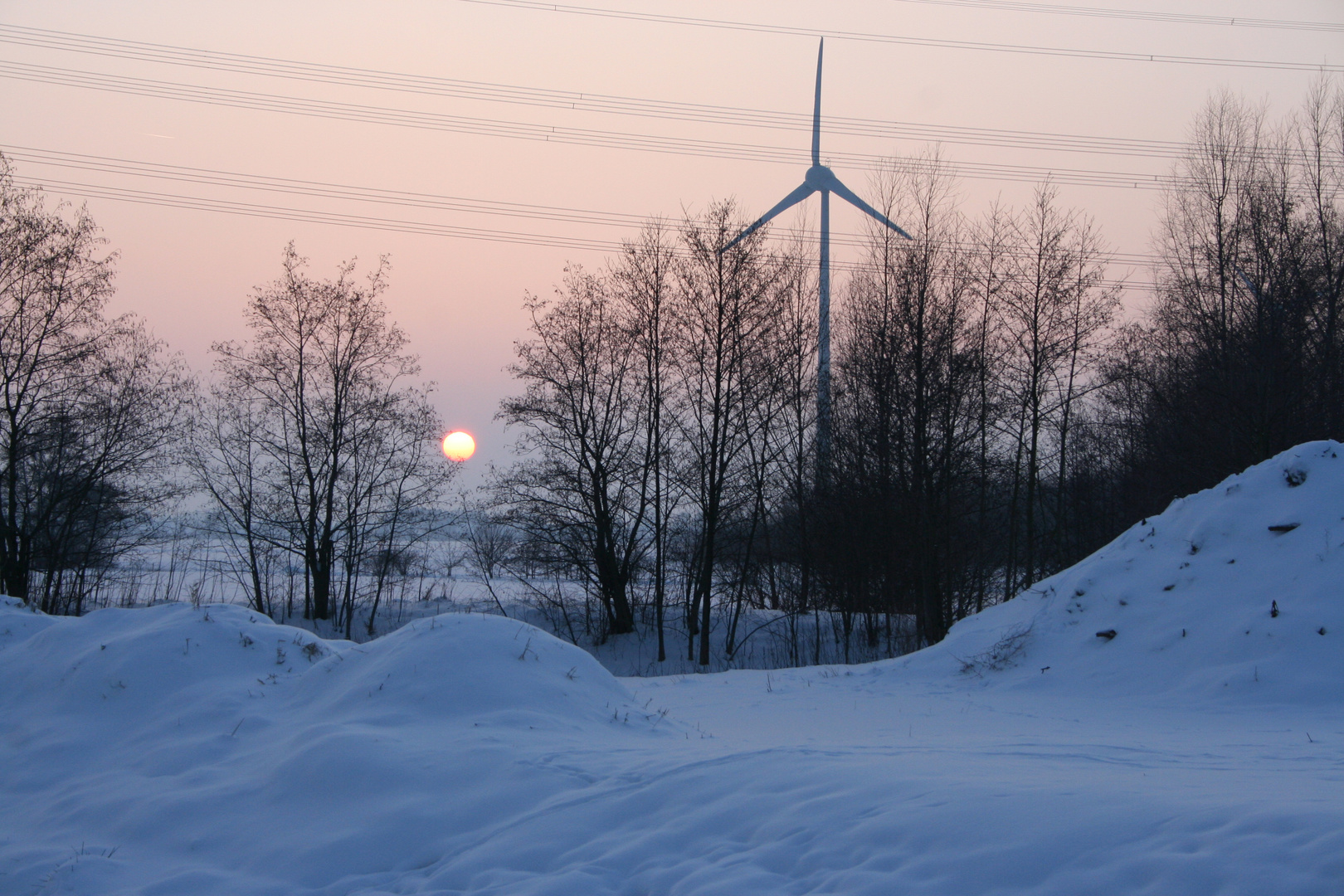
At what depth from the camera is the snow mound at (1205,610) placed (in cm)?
994

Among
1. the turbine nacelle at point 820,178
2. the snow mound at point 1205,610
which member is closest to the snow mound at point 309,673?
the snow mound at point 1205,610

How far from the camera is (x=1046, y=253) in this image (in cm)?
2353

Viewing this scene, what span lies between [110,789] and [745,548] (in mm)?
22043

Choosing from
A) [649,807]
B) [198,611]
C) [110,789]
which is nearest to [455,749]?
[649,807]

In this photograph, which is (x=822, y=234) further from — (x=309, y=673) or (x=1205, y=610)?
(x=309, y=673)

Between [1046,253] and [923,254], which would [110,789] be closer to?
[923,254]

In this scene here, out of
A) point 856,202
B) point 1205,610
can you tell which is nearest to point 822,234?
point 856,202

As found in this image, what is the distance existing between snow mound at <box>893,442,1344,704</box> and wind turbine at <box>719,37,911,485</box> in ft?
35.5

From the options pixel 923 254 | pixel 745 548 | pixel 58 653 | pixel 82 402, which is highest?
pixel 923 254

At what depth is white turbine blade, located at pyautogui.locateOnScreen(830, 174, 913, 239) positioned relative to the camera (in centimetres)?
2116

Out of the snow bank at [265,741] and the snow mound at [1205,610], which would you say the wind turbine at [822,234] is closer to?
the snow mound at [1205,610]

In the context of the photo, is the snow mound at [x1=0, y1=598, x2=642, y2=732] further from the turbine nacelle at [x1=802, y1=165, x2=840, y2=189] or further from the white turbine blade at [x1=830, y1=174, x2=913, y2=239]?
the turbine nacelle at [x1=802, y1=165, x2=840, y2=189]

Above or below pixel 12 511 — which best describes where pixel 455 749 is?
below

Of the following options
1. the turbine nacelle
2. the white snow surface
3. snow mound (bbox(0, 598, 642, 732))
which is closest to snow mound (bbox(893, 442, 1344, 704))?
the white snow surface
